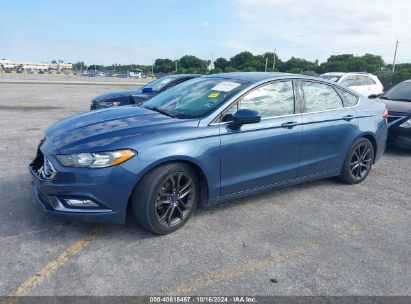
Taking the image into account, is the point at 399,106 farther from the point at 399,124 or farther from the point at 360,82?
the point at 360,82

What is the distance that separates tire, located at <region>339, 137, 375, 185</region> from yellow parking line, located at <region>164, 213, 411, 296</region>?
114 centimetres

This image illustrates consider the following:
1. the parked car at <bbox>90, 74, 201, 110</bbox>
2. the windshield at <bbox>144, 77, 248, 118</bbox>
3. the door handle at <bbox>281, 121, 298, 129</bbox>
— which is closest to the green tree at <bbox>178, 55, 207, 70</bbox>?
the parked car at <bbox>90, 74, 201, 110</bbox>

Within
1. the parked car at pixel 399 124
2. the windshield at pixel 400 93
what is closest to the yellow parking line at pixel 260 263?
the parked car at pixel 399 124

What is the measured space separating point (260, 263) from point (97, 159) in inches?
66.5

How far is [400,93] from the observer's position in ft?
26.8

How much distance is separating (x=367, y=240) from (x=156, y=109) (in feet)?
8.84

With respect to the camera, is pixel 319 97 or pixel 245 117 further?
pixel 319 97

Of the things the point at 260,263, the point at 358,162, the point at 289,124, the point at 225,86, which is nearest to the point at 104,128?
the point at 225,86

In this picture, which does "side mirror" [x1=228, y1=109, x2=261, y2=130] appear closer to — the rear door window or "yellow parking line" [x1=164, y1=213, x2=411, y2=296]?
the rear door window

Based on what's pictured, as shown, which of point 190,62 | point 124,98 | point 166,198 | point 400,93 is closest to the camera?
point 166,198

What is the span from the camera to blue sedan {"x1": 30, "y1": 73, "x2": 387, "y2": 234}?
322cm

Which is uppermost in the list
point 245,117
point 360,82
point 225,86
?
point 225,86

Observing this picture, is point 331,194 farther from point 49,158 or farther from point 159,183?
point 49,158

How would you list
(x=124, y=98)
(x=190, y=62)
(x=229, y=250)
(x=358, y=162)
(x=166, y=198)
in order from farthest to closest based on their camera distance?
(x=190, y=62) < (x=124, y=98) < (x=358, y=162) < (x=166, y=198) < (x=229, y=250)
